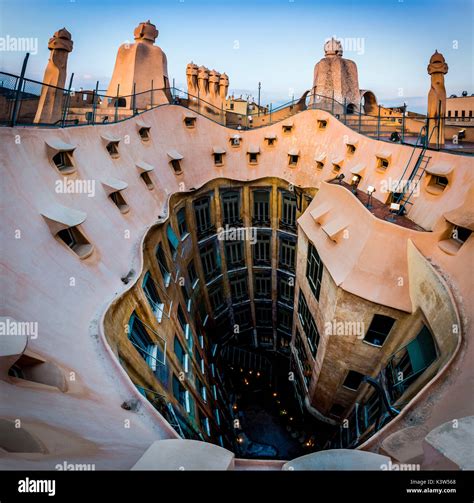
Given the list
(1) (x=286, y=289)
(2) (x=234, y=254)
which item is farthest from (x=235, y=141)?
(1) (x=286, y=289)

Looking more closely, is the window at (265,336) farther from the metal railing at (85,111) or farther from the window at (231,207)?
the metal railing at (85,111)

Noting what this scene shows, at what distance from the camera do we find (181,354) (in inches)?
619

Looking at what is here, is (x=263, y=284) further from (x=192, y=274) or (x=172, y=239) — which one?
(x=172, y=239)

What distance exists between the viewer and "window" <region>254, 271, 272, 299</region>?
1046 inches

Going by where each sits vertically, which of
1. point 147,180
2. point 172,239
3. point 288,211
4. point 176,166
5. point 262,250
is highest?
point 176,166

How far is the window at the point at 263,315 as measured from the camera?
27.3 m

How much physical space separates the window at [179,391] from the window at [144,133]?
1206 centimetres

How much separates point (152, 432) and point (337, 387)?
10577 mm

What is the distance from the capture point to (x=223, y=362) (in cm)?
2578

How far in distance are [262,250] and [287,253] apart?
2.08 m

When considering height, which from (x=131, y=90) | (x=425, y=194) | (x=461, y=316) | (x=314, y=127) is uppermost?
(x=131, y=90)

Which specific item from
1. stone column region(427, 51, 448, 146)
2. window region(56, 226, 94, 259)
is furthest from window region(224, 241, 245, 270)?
window region(56, 226, 94, 259)
